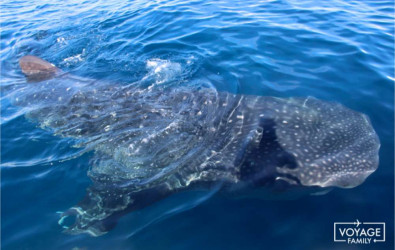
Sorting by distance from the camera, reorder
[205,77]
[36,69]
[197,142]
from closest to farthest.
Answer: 1. [197,142]
2. [205,77]
3. [36,69]

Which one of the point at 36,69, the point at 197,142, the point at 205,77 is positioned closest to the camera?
the point at 197,142

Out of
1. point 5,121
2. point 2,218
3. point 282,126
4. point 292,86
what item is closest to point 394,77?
point 292,86

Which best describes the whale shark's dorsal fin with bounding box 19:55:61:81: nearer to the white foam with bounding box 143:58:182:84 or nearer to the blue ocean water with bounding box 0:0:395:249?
the blue ocean water with bounding box 0:0:395:249

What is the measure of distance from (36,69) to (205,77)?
15.7ft

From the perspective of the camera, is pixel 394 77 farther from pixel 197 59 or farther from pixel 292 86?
pixel 197 59

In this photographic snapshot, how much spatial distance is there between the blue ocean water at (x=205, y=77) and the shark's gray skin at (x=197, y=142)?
1.00 ft

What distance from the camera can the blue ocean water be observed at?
4.15 metres

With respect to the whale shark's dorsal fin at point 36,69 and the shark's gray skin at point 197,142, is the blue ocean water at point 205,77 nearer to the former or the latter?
the shark's gray skin at point 197,142

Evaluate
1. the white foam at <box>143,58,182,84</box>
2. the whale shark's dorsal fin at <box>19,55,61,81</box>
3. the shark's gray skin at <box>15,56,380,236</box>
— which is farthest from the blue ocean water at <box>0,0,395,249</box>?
the whale shark's dorsal fin at <box>19,55,61,81</box>

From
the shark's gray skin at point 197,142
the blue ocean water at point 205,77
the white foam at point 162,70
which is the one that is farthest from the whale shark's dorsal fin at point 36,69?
the white foam at point 162,70

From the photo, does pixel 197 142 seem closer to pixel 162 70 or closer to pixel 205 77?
pixel 205 77

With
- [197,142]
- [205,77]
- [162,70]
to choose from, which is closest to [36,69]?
[162,70]

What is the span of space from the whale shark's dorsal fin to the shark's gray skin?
1273 millimetres

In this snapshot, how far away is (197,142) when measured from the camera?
5148 millimetres
